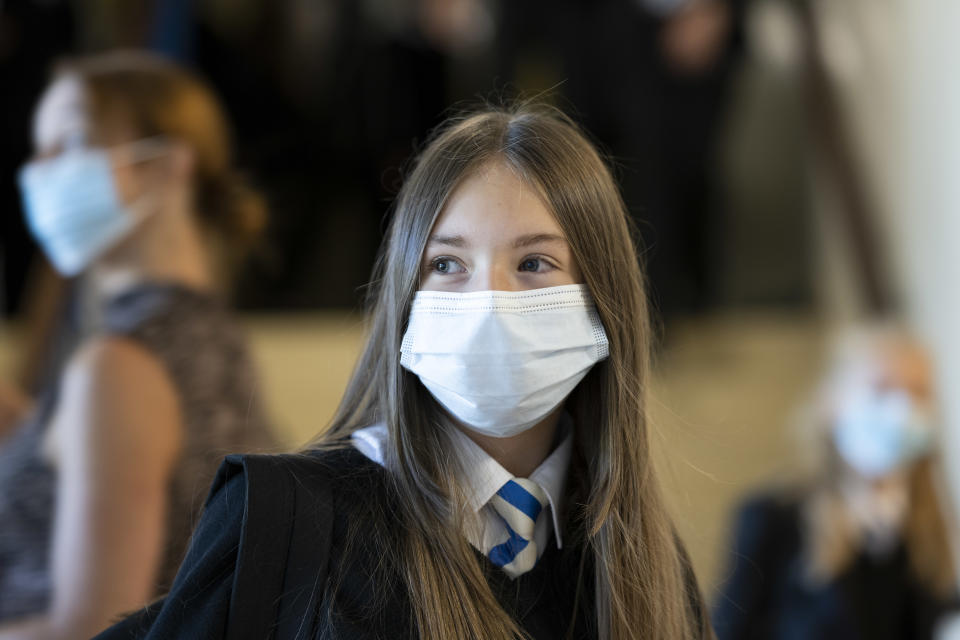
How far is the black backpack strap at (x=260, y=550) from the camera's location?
1231 mm

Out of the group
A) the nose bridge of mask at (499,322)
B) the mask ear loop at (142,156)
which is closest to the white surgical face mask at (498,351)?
the nose bridge of mask at (499,322)

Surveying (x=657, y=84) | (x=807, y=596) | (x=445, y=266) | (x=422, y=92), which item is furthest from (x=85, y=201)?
(x=657, y=84)

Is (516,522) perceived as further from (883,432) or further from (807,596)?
(883,432)

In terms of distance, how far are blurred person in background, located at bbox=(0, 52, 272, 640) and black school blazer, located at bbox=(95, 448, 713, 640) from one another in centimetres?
33

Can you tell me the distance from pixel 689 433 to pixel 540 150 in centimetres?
51

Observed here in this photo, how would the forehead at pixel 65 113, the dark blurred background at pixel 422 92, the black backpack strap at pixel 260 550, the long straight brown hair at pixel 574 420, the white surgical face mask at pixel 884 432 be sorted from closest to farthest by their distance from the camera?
the black backpack strap at pixel 260 550, the long straight brown hair at pixel 574 420, the forehead at pixel 65 113, the white surgical face mask at pixel 884 432, the dark blurred background at pixel 422 92

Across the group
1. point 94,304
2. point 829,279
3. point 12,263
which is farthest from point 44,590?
point 829,279

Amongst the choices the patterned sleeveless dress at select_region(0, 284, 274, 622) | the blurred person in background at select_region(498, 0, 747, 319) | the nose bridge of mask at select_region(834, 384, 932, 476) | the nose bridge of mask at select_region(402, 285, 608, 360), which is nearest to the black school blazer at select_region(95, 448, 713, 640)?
the nose bridge of mask at select_region(402, 285, 608, 360)

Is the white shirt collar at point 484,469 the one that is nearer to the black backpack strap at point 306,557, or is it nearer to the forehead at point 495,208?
the black backpack strap at point 306,557

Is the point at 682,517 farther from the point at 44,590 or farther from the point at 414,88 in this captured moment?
the point at 414,88

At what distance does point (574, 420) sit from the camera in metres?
1.53

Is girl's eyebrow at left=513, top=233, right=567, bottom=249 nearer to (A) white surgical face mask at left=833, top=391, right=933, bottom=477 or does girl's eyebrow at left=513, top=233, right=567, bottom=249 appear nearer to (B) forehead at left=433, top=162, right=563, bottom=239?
(B) forehead at left=433, top=162, right=563, bottom=239

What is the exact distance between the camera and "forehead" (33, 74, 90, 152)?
211 cm

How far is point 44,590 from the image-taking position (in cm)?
179
